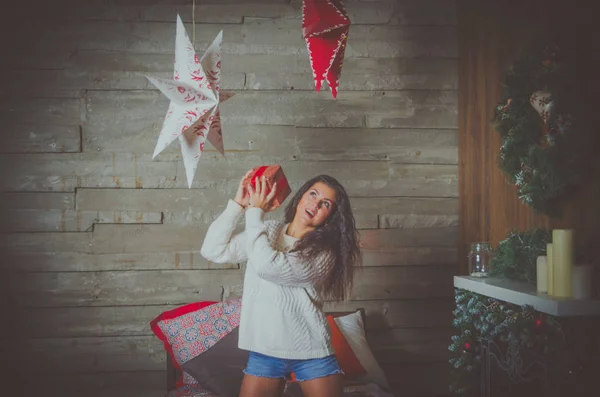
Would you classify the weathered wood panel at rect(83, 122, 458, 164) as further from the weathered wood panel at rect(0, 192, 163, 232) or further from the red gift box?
the red gift box

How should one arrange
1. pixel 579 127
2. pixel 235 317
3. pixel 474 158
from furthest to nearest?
pixel 474 158 < pixel 235 317 < pixel 579 127

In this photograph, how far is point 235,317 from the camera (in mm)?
3150

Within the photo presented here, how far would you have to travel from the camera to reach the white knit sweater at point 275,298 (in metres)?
2.26

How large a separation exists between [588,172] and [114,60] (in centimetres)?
239

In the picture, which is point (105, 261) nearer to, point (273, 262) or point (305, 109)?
point (305, 109)

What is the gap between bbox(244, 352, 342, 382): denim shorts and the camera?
7.48 ft

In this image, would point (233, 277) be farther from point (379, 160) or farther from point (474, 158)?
point (474, 158)

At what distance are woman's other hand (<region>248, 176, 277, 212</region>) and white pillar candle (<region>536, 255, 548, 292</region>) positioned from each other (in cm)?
100

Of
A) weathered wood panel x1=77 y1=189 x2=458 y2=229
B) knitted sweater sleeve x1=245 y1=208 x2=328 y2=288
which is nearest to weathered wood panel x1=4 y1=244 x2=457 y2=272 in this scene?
weathered wood panel x1=77 y1=189 x2=458 y2=229

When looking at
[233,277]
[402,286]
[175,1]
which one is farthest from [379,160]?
[175,1]

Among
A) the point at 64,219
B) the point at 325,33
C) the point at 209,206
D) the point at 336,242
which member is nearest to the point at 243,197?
the point at 336,242

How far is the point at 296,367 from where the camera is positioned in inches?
90.4

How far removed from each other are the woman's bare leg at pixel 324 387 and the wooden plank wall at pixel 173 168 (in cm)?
127

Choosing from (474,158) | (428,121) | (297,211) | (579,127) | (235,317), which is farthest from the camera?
(428,121)
